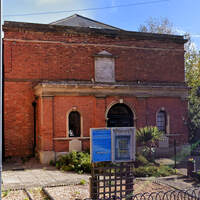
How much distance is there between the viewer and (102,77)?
18.7 meters

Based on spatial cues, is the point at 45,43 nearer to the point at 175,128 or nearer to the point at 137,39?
the point at 137,39

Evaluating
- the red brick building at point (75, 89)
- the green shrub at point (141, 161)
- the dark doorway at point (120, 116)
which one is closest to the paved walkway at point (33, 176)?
the red brick building at point (75, 89)

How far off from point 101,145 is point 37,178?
4.99m

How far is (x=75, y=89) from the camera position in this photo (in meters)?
15.9

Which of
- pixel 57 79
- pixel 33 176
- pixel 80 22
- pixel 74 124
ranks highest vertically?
pixel 80 22

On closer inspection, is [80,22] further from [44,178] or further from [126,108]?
[44,178]

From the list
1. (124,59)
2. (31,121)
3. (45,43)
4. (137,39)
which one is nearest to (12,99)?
(31,121)

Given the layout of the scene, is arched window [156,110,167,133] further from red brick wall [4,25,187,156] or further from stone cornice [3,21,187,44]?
stone cornice [3,21,187,44]

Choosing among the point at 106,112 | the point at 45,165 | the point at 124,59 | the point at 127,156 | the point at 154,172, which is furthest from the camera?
the point at 124,59

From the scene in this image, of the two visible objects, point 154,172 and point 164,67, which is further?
point 164,67

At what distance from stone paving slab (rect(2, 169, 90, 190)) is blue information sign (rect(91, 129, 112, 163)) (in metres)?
3.34

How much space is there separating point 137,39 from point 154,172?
10281 mm

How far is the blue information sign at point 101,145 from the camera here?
26.9ft

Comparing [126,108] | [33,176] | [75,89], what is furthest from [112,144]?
[126,108]
